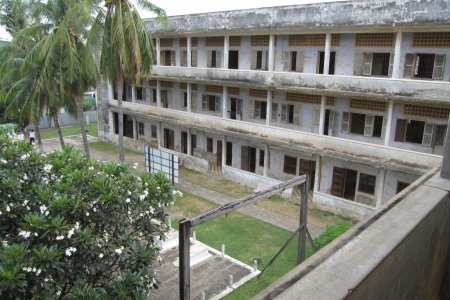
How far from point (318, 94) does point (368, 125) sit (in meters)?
2.81

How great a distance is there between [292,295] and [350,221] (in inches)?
658

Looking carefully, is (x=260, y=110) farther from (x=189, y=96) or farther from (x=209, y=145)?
(x=189, y=96)

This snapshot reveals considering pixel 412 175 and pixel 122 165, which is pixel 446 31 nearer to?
pixel 412 175

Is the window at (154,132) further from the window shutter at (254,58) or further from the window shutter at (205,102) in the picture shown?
the window shutter at (254,58)

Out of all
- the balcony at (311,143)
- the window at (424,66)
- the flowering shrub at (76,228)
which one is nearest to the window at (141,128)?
the balcony at (311,143)

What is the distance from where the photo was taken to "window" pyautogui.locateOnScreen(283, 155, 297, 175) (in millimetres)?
20655

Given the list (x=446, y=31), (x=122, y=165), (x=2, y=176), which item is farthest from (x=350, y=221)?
(x=2, y=176)

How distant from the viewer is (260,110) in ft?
73.2

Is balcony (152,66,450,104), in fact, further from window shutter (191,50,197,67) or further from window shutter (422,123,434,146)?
window shutter (422,123,434,146)

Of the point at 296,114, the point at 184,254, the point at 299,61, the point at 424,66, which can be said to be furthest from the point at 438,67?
the point at 184,254

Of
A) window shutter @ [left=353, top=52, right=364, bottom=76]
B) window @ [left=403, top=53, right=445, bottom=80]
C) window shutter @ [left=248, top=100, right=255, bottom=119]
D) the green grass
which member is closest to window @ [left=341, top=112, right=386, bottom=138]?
window shutter @ [left=353, top=52, right=364, bottom=76]

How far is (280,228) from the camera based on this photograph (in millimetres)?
16750

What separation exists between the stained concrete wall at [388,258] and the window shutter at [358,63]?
1470cm

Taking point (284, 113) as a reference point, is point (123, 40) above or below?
above
